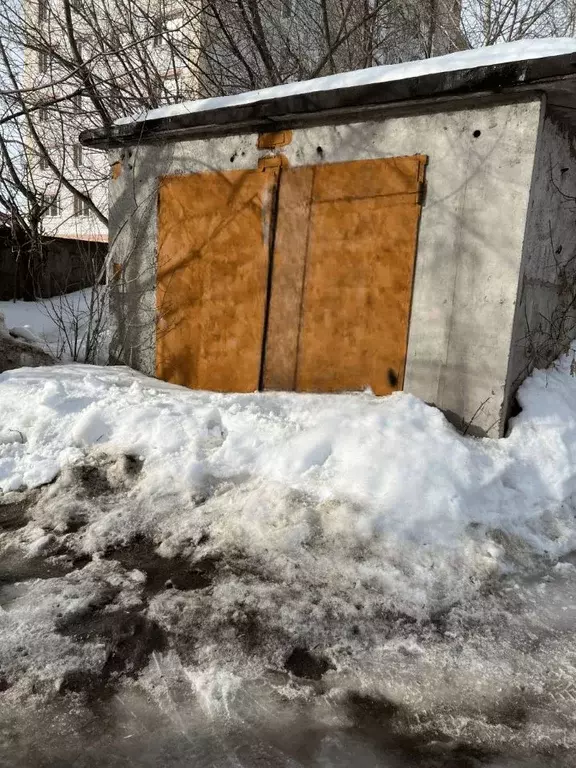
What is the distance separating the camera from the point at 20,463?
4492mm

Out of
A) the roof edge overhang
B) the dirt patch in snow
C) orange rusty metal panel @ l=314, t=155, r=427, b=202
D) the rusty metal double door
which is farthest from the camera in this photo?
the rusty metal double door

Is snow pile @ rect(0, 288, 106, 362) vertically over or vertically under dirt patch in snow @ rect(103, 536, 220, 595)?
over

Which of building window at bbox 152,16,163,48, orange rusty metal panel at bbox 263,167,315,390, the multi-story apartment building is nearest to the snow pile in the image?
the multi-story apartment building

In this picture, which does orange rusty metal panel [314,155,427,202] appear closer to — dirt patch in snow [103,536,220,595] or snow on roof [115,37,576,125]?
snow on roof [115,37,576,125]

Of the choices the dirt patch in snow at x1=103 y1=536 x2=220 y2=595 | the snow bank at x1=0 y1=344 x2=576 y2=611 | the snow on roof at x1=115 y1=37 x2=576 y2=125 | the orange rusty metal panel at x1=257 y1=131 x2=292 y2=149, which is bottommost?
the dirt patch in snow at x1=103 y1=536 x2=220 y2=595

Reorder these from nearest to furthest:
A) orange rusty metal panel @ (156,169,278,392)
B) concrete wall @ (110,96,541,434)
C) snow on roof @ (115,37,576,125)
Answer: snow on roof @ (115,37,576,125) < concrete wall @ (110,96,541,434) < orange rusty metal panel @ (156,169,278,392)

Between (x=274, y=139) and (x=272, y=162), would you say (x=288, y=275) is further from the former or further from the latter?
(x=274, y=139)

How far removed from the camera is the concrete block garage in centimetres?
466

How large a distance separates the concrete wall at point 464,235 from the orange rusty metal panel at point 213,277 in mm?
956

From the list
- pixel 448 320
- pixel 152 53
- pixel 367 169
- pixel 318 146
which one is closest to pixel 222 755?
pixel 448 320

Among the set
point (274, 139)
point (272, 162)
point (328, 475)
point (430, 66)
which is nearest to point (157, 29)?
point (274, 139)

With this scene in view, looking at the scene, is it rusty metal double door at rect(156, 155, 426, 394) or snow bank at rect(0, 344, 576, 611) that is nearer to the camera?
snow bank at rect(0, 344, 576, 611)

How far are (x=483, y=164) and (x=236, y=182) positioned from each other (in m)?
2.56

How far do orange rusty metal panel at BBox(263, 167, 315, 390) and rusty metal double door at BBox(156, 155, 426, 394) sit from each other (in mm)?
10
